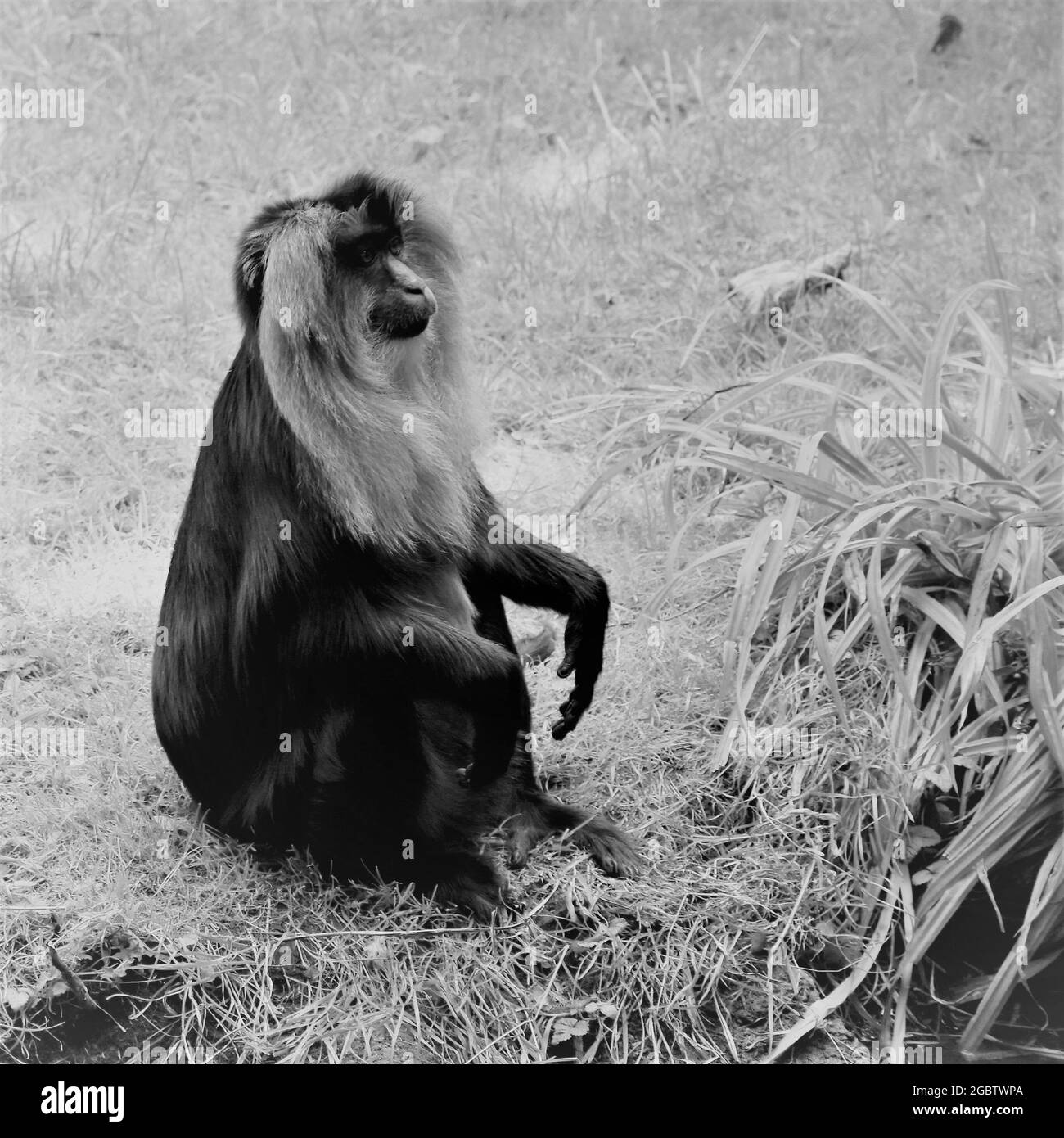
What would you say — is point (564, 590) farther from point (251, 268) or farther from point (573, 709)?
point (251, 268)

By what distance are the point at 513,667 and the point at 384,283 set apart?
970 mm

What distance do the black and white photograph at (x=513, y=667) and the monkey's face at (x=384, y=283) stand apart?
0.01 metres

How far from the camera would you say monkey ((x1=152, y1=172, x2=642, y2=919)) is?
2984 mm

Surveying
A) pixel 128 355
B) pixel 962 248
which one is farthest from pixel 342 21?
pixel 962 248

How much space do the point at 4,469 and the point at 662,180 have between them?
11.1 feet

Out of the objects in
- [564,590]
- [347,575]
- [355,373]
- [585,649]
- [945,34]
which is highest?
[945,34]

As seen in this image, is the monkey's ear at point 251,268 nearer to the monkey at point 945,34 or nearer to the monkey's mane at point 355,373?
the monkey's mane at point 355,373

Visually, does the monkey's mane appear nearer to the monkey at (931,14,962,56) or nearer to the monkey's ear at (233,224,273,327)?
the monkey's ear at (233,224,273,327)

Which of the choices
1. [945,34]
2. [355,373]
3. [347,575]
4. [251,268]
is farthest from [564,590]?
[945,34]

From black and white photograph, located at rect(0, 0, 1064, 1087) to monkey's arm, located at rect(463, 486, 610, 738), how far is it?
0.04ft

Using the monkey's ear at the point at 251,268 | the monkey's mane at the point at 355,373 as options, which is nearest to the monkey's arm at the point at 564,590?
the monkey's mane at the point at 355,373

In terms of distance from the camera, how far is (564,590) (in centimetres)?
356

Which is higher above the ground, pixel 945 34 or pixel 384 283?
pixel 945 34

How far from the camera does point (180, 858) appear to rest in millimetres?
3420
